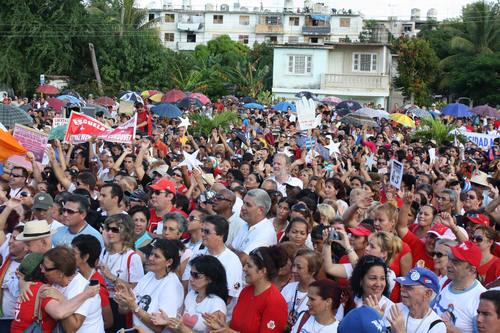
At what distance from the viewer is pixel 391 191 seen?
400 inches

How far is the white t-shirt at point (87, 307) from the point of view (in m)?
5.61

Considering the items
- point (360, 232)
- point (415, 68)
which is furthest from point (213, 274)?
point (415, 68)

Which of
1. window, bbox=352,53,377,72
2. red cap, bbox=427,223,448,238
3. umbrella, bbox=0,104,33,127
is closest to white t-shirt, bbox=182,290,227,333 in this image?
red cap, bbox=427,223,448,238

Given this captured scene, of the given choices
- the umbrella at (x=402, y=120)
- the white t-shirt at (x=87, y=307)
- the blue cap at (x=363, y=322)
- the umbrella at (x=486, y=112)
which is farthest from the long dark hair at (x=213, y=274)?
the umbrella at (x=486, y=112)

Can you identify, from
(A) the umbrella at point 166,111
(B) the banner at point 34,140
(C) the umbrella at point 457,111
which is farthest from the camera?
(C) the umbrella at point 457,111

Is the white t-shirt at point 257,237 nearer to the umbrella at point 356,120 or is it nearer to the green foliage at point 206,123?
the green foliage at point 206,123

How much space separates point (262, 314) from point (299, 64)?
4628 centimetres

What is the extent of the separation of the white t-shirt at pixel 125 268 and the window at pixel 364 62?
4528 centimetres

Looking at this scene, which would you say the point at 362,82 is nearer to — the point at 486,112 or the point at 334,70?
the point at 334,70

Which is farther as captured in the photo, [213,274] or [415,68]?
[415,68]

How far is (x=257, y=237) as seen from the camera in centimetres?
748

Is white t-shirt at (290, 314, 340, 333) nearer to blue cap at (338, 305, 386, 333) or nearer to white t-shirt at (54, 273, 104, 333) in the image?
blue cap at (338, 305, 386, 333)

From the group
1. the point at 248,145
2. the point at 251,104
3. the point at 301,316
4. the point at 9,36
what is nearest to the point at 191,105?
the point at 251,104

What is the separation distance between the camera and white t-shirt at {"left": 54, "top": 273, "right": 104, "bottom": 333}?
5.61 meters
